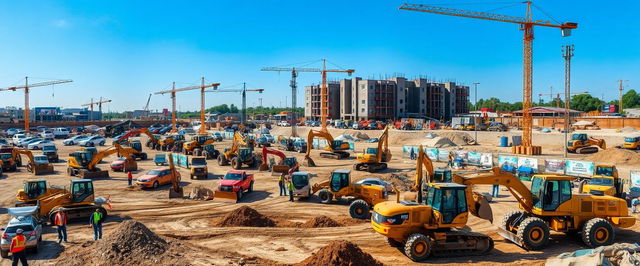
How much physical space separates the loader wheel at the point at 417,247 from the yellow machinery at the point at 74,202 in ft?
40.5

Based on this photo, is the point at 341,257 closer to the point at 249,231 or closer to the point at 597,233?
A: the point at 249,231

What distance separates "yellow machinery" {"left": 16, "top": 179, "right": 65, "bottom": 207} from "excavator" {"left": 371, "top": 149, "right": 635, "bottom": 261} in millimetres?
14408

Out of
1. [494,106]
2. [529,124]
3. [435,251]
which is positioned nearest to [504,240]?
[435,251]

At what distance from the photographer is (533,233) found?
1356cm

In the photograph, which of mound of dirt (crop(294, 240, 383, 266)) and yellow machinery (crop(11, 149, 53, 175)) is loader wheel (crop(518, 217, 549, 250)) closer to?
mound of dirt (crop(294, 240, 383, 266))

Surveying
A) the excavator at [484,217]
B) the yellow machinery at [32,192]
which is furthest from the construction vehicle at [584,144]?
the yellow machinery at [32,192]

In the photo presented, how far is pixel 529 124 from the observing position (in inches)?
1859

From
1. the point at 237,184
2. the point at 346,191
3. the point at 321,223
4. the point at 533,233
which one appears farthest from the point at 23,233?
the point at 533,233

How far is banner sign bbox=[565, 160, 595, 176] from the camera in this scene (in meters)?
28.0

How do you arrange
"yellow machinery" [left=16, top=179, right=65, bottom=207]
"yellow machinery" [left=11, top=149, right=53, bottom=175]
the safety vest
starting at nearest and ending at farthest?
the safety vest → "yellow machinery" [left=16, top=179, right=65, bottom=207] → "yellow machinery" [left=11, top=149, right=53, bottom=175]

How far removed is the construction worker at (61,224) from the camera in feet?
47.0

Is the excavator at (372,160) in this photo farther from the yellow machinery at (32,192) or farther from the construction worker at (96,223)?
the construction worker at (96,223)

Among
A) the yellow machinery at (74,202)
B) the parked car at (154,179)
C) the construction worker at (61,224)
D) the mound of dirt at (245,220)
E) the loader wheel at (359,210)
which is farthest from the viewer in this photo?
the parked car at (154,179)

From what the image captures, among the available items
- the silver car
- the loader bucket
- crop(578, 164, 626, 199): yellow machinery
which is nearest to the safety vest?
the silver car
